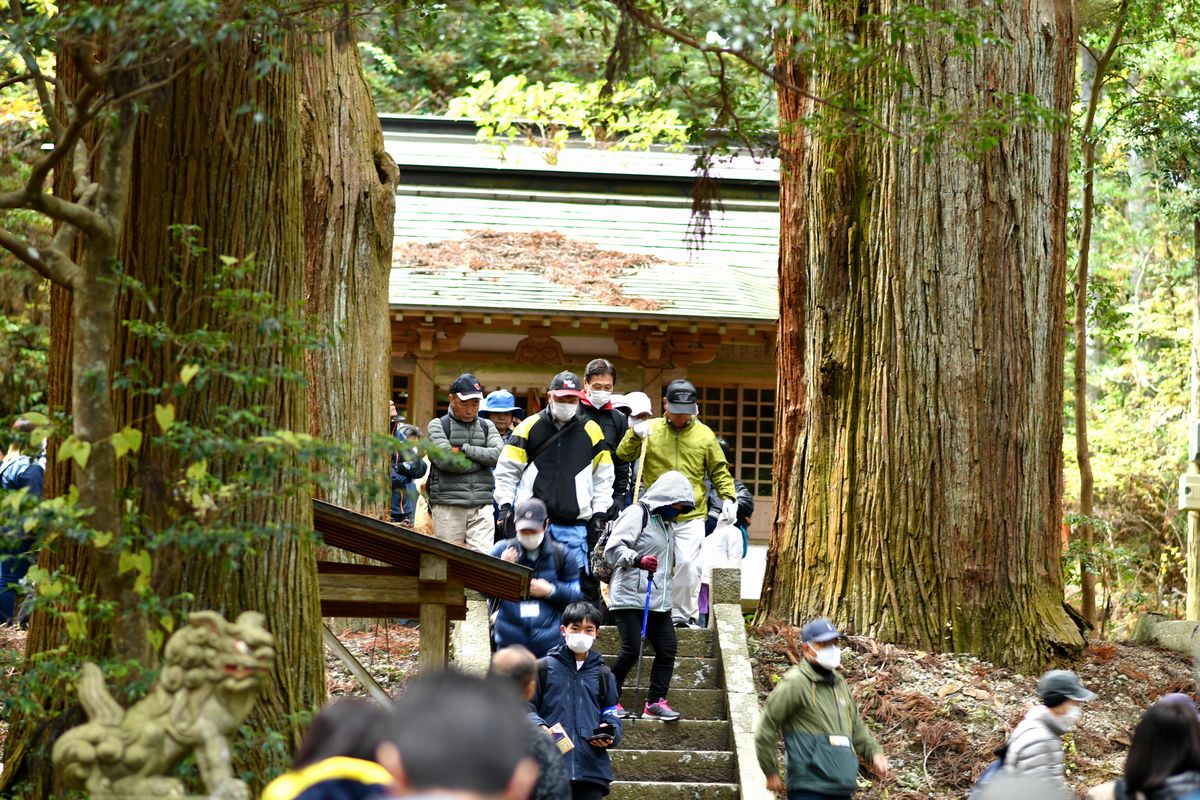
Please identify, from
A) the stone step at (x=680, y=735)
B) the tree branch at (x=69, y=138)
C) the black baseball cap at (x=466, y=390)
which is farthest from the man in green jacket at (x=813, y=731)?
the black baseball cap at (x=466, y=390)

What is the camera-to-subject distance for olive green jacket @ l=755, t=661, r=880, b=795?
264 inches

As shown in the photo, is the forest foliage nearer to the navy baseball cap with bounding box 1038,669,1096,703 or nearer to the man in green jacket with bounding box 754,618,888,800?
the man in green jacket with bounding box 754,618,888,800

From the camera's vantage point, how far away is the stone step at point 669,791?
867 centimetres

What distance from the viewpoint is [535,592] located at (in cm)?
830

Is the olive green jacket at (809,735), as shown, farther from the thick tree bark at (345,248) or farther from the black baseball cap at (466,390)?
the thick tree bark at (345,248)

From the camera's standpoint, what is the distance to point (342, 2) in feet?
21.4

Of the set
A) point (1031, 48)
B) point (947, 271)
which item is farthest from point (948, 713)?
point (1031, 48)

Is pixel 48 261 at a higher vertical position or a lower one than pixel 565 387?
higher

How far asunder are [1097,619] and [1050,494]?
7.33 m

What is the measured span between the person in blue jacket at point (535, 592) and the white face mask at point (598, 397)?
165 centimetres

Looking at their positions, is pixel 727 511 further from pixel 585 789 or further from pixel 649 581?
pixel 585 789

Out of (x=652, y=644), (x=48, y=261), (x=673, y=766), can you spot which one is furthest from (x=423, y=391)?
(x=48, y=261)

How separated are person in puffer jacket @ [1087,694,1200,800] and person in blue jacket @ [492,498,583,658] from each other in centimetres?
389

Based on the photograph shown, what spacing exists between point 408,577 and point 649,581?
165 centimetres
